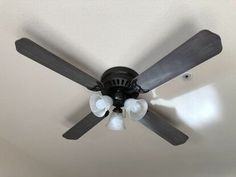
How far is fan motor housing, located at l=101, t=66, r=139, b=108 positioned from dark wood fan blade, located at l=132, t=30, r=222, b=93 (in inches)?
2.6

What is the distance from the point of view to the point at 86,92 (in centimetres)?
175

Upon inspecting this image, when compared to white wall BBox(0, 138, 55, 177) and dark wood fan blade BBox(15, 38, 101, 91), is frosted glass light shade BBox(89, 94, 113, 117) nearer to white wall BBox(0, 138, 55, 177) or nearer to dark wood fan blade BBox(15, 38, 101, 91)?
dark wood fan blade BBox(15, 38, 101, 91)

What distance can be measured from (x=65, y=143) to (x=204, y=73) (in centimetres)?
135

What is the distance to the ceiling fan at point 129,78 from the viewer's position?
3.62 ft

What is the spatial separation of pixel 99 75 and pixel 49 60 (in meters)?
0.41

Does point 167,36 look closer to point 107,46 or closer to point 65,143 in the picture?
point 107,46

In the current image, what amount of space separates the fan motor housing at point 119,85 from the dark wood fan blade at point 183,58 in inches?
2.6

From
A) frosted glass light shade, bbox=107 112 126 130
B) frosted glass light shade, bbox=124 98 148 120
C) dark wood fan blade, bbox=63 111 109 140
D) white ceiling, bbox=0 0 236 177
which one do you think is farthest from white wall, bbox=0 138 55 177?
frosted glass light shade, bbox=124 98 148 120

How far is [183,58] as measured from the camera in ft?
3.77

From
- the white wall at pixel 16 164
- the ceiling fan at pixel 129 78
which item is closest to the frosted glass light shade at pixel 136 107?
the ceiling fan at pixel 129 78

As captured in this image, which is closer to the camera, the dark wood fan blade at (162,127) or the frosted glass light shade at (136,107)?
the frosted glass light shade at (136,107)

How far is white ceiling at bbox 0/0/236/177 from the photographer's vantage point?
126 centimetres

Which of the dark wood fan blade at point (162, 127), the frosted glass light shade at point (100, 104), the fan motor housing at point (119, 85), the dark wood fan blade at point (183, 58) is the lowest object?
the frosted glass light shade at point (100, 104)

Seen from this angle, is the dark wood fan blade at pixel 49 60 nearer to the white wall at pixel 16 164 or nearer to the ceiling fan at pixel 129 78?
the ceiling fan at pixel 129 78
